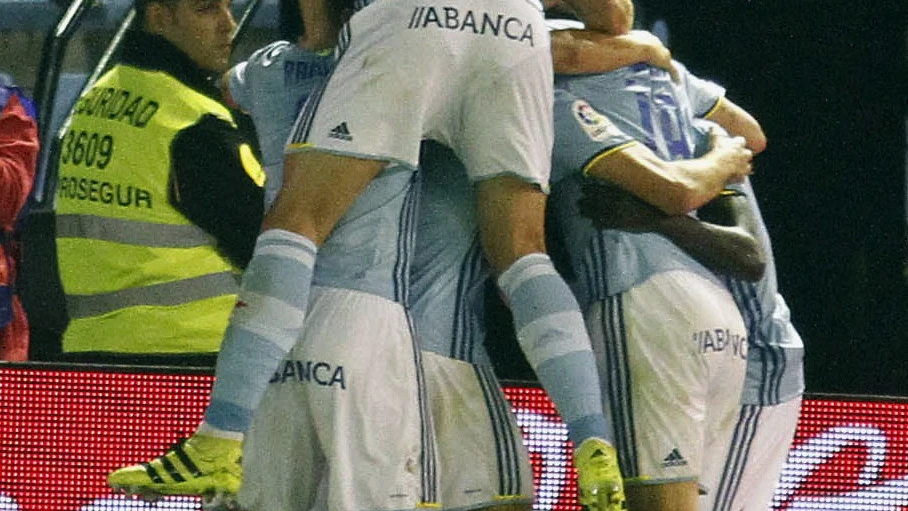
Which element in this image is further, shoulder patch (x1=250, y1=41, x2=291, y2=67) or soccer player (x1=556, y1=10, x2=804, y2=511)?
soccer player (x1=556, y1=10, x2=804, y2=511)

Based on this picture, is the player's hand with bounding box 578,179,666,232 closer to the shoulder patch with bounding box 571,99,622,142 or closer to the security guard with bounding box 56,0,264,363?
the shoulder patch with bounding box 571,99,622,142

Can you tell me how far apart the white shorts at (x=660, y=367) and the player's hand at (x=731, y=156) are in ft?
0.74

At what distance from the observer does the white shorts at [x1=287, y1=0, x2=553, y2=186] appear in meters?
3.31

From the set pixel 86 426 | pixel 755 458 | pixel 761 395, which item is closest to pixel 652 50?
pixel 761 395

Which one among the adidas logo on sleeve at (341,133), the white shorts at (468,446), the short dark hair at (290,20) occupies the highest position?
the adidas logo on sleeve at (341,133)

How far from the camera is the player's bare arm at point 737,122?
419 centimetres

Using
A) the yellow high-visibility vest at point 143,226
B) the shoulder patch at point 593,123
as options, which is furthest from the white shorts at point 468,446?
the yellow high-visibility vest at point 143,226

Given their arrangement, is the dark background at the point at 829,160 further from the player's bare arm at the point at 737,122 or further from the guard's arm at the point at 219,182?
the guard's arm at the point at 219,182

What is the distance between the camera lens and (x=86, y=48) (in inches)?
169

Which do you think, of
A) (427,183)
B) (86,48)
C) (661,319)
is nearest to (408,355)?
(427,183)

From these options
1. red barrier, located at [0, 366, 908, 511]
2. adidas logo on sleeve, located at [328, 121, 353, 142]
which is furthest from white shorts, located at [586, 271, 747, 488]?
adidas logo on sleeve, located at [328, 121, 353, 142]

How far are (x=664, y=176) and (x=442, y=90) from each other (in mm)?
527

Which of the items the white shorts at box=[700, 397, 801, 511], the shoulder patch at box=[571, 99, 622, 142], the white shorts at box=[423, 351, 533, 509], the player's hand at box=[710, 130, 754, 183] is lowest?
the white shorts at box=[700, 397, 801, 511]

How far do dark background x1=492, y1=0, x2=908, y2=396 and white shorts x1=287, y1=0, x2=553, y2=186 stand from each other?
3.43ft
